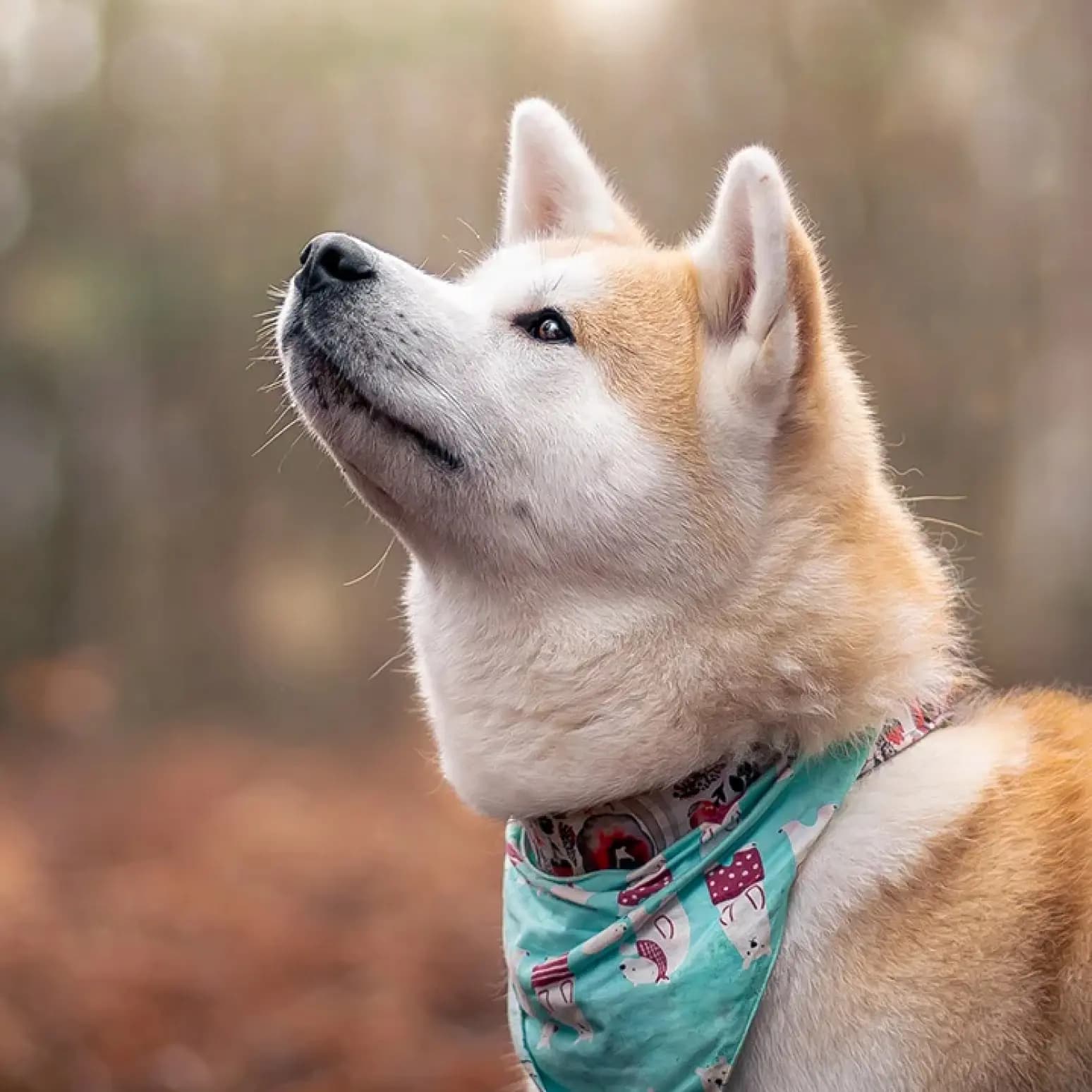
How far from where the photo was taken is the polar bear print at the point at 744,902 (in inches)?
62.8

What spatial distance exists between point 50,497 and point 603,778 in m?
2.23

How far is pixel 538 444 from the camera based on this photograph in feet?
5.66

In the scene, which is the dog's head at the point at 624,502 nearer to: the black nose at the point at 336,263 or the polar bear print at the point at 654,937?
the black nose at the point at 336,263

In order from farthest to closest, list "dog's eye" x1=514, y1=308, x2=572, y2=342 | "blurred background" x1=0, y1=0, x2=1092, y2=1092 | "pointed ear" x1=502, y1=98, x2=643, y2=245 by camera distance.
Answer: "blurred background" x1=0, y1=0, x2=1092, y2=1092 → "pointed ear" x1=502, y1=98, x2=643, y2=245 → "dog's eye" x1=514, y1=308, x2=572, y2=342

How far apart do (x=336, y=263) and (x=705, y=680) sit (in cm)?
77

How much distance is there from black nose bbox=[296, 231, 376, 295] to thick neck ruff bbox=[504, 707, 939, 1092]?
0.81m

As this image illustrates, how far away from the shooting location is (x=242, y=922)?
325 cm

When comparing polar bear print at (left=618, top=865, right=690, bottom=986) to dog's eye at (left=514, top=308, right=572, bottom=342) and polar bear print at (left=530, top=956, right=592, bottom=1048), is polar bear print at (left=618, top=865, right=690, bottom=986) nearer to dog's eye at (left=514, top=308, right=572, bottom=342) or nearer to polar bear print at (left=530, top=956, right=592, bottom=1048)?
polar bear print at (left=530, top=956, right=592, bottom=1048)

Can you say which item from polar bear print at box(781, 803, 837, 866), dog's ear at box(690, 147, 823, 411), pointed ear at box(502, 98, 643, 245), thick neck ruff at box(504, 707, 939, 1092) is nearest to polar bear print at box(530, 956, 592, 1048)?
thick neck ruff at box(504, 707, 939, 1092)

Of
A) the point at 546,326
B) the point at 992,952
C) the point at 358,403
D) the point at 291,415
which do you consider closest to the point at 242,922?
the point at 291,415

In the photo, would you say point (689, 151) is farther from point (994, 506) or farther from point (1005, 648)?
point (1005, 648)

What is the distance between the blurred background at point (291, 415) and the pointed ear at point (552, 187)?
123 centimetres

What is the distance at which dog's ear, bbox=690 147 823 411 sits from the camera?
63.4 inches

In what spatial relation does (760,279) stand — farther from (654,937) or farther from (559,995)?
(559,995)
